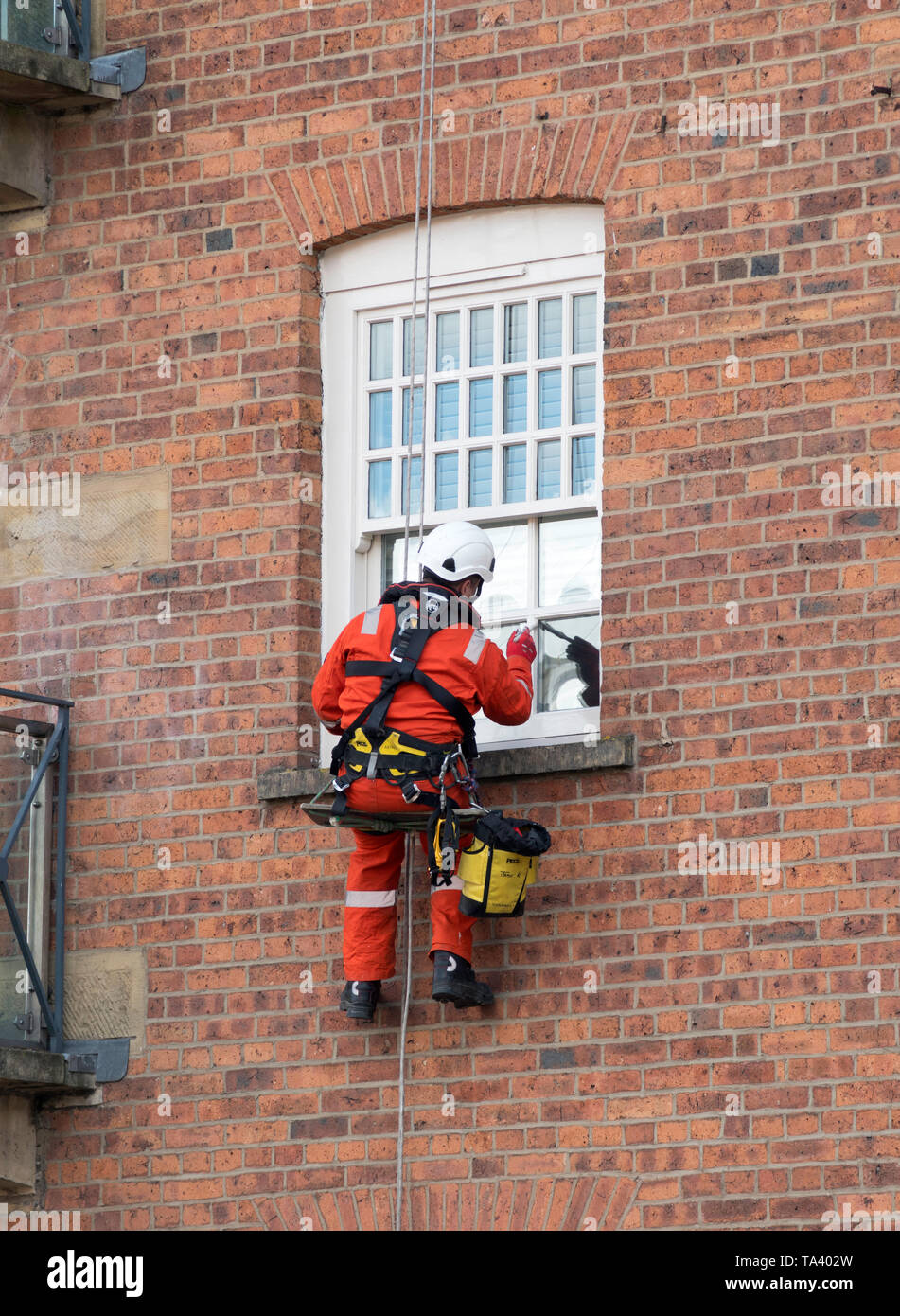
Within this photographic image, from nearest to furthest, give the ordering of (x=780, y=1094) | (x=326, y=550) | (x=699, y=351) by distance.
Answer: (x=780, y=1094)
(x=699, y=351)
(x=326, y=550)

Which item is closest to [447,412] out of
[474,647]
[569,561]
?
[569,561]

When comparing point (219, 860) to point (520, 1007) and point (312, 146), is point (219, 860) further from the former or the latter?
point (312, 146)

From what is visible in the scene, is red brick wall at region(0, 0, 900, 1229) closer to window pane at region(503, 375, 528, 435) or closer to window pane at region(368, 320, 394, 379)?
window pane at region(368, 320, 394, 379)

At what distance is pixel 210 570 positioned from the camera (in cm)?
1234

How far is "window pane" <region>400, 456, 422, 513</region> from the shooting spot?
1220cm

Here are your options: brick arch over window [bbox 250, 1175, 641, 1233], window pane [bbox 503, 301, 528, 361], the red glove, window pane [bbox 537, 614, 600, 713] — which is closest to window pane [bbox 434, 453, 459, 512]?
window pane [bbox 503, 301, 528, 361]

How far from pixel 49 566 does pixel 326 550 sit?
1305 millimetres

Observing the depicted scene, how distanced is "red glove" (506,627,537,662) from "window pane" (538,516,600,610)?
0.47 meters

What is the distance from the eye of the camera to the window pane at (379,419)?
40.5ft

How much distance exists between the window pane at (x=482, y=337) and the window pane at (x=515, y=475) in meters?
0.40

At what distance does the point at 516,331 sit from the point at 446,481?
69 cm

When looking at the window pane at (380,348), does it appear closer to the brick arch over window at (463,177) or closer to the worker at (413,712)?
the brick arch over window at (463,177)


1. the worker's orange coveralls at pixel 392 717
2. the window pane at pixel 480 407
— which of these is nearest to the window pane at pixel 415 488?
the window pane at pixel 480 407

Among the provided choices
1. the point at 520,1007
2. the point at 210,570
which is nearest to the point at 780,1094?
the point at 520,1007
